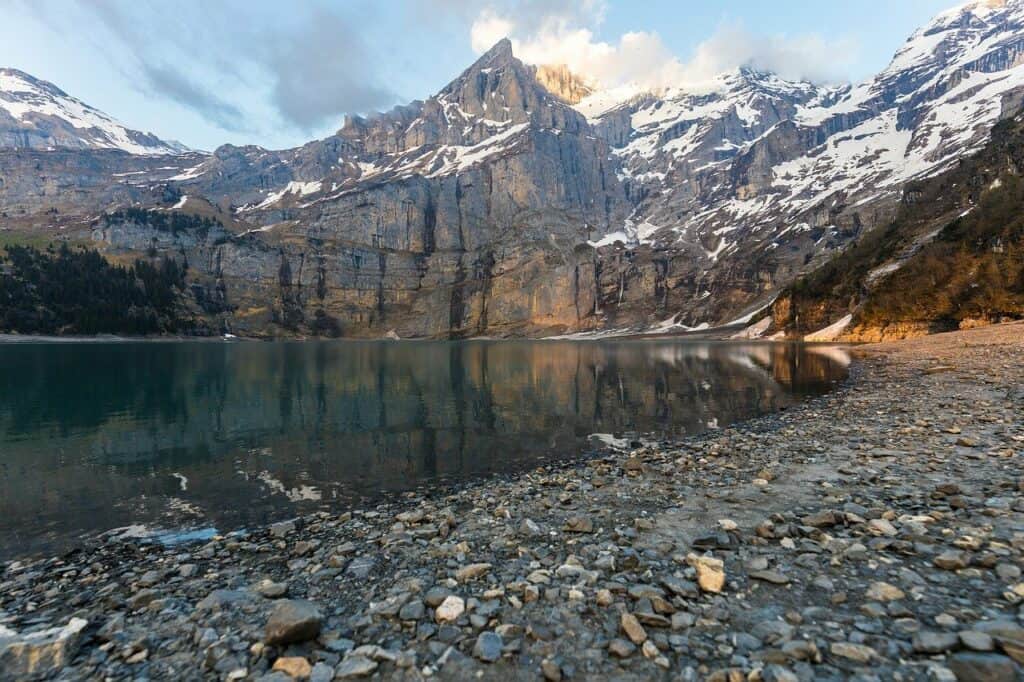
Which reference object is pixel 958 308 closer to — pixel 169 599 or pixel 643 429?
pixel 643 429

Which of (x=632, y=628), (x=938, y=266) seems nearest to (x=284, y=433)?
(x=632, y=628)

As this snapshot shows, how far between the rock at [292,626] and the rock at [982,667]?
749 centimetres

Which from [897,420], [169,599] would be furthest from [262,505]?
[897,420]

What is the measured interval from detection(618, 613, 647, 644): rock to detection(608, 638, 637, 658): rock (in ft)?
0.33

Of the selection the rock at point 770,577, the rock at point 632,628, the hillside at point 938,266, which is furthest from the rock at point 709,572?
the hillside at point 938,266

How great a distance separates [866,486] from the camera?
39.9 feet

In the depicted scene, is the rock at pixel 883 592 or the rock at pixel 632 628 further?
the rock at pixel 883 592

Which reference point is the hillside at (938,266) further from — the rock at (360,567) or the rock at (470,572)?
the rock at (360,567)

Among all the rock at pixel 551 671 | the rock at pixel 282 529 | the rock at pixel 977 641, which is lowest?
the rock at pixel 282 529

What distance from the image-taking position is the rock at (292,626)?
675 cm

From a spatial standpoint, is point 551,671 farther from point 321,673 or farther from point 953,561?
point 953,561

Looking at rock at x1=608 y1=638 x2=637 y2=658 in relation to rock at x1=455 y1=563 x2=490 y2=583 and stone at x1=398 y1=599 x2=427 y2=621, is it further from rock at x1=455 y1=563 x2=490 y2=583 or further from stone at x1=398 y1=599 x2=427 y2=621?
rock at x1=455 y1=563 x2=490 y2=583

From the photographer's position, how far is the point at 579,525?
36.0 feet

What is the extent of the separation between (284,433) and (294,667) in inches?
1030
